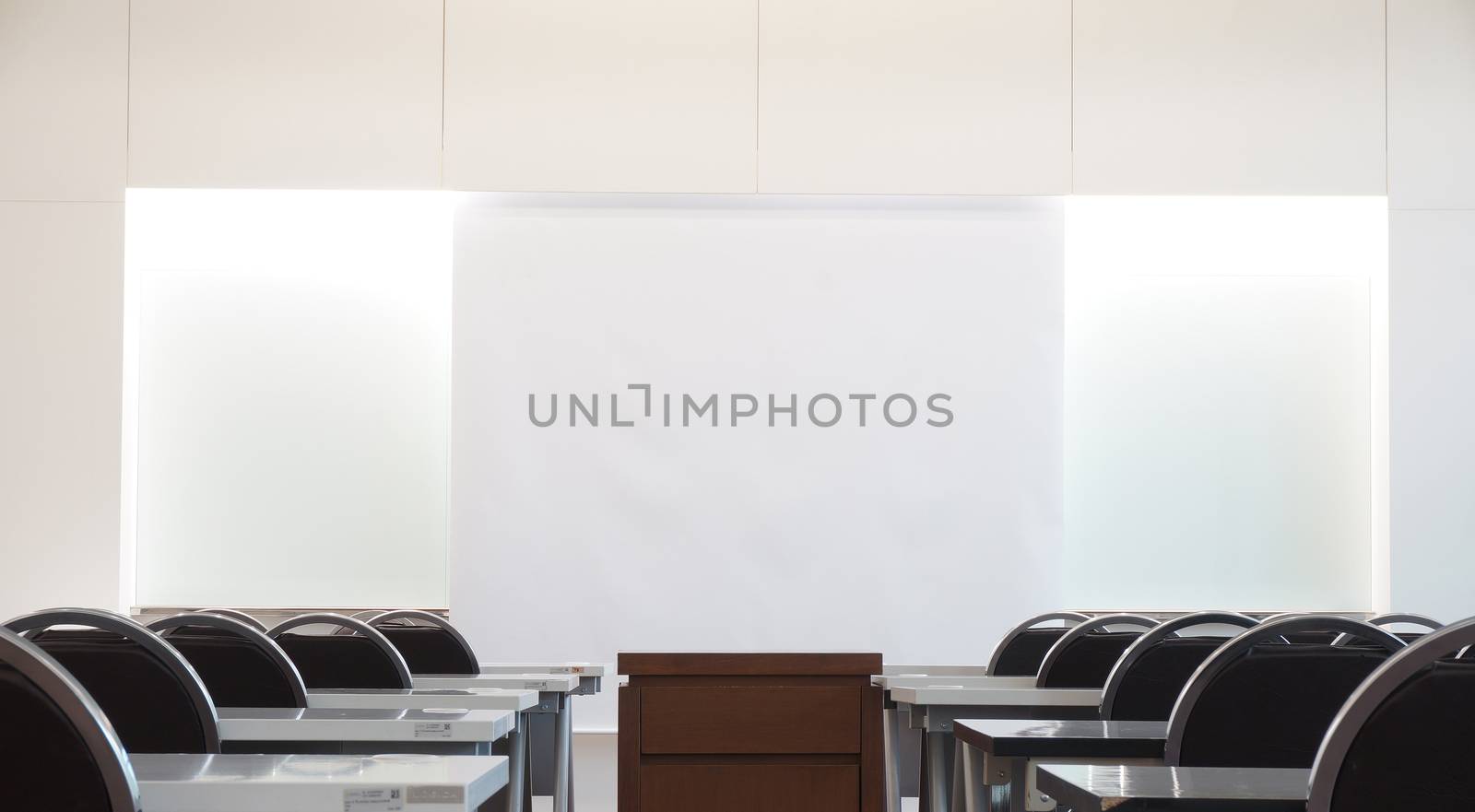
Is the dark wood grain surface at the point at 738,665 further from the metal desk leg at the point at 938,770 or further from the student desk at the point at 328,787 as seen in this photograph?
the student desk at the point at 328,787

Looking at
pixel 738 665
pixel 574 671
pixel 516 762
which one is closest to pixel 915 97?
pixel 574 671

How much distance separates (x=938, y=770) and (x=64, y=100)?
5.95m

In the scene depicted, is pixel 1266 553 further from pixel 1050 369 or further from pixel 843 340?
pixel 843 340

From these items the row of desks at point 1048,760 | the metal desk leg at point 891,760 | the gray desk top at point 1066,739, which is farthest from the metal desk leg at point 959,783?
the metal desk leg at point 891,760

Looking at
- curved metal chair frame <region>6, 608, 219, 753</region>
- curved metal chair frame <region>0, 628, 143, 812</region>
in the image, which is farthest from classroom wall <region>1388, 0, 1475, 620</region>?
curved metal chair frame <region>0, 628, 143, 812</region>

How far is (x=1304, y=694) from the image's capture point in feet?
6.34

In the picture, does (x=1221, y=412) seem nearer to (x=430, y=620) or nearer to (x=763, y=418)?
(x=763, y=418)

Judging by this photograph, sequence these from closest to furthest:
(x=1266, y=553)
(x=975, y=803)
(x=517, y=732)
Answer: (x=975, y=803) < (x=517, y=732) < (x=1266, y=553)

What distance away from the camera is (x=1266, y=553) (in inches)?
281

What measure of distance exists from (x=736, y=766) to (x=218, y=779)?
1780 millimetres

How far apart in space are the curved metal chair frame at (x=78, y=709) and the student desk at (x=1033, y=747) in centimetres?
108

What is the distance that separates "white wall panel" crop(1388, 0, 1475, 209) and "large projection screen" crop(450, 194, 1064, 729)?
1.84 metres

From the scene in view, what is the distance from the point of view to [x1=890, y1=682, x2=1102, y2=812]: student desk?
246 cm

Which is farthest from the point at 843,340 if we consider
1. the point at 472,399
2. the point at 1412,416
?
the point at 1412,416
